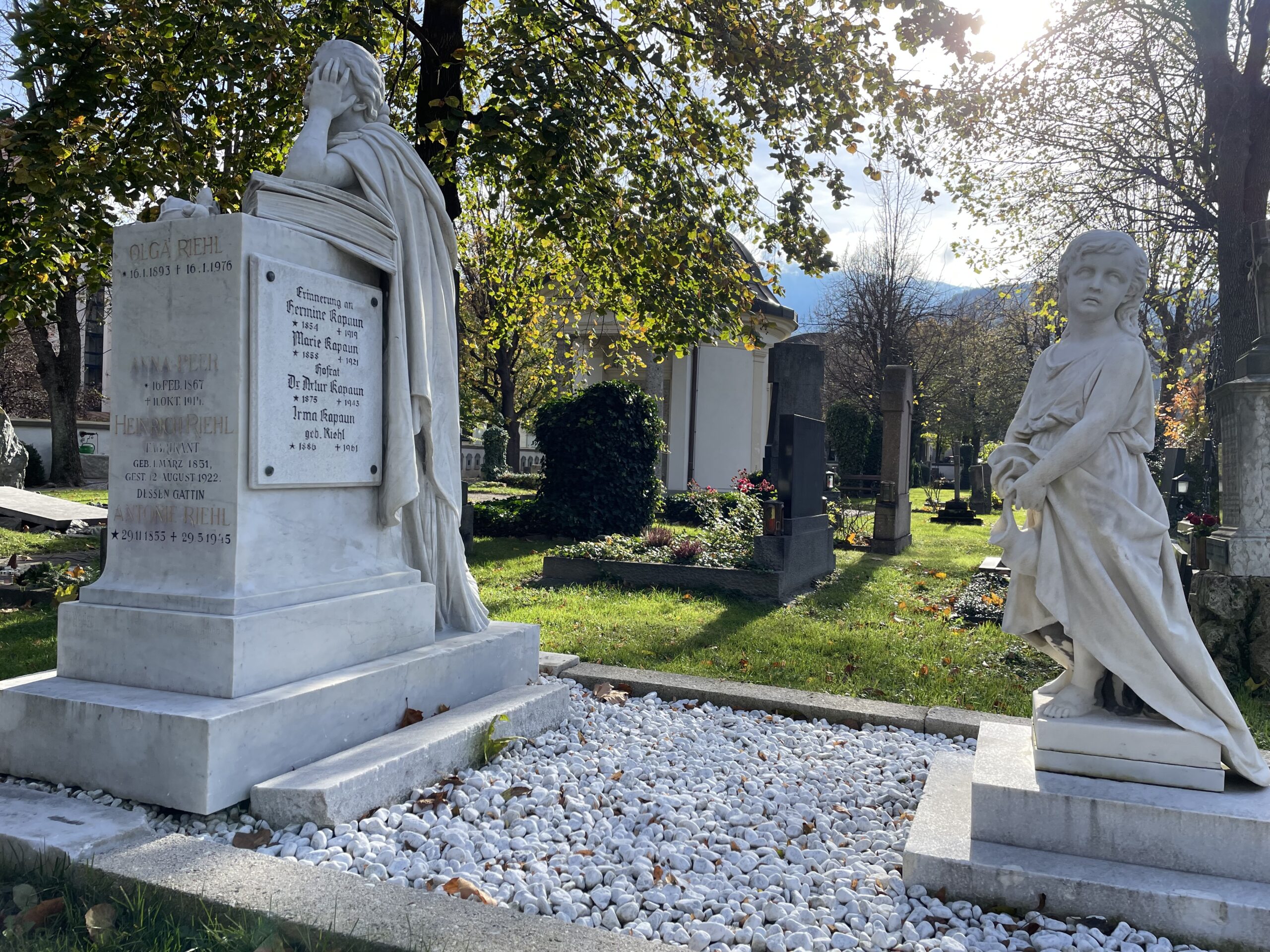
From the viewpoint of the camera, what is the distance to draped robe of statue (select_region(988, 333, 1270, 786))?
3113 mm

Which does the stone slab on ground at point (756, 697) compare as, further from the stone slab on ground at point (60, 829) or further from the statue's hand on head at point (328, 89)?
the statue's hand on head at point (328, 89)

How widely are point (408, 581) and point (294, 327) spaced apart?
57.7 inches

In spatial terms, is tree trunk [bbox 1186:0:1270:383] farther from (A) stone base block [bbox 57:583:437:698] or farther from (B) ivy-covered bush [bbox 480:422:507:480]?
(B) ivy-covered bush [bbox 480:422:507:480]

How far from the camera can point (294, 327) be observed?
13.1 ft

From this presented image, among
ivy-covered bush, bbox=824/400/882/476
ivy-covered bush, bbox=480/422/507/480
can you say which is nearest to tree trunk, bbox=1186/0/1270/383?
ivy-covered bush, bbox=824/400/882/476

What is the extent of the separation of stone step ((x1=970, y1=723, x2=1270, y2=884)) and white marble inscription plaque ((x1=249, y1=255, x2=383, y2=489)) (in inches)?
124

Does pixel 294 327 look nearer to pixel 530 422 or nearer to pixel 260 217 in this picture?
pixel 260 217

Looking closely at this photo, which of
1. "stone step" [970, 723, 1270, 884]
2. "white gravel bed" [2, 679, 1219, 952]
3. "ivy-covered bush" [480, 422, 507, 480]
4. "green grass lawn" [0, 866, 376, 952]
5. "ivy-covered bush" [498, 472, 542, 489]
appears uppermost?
"ivy-covered bush" [480, 422, 507, 480]

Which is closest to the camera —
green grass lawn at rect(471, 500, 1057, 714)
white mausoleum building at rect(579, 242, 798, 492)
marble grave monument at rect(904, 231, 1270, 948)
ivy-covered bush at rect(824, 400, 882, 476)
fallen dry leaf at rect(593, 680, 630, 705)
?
marble grave monument at rect(904, 231, 1270, 948)

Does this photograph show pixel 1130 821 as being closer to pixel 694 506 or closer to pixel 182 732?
pixel 182 732

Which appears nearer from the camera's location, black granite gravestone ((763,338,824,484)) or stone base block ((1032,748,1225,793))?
stone base block ((1032,748,1225,793))

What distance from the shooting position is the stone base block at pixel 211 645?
11.6 ft

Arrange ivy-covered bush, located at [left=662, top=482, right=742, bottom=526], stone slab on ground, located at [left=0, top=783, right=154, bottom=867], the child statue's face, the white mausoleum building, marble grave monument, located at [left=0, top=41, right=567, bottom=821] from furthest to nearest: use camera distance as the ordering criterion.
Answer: the white mausoleum building < ivy-covered bush, located at [left=662, top=482, right=742, bottom=526] < marble grave monument, located at [left=0, top=41, right=567, bottom=821] < the child statue's face < stone slab on ground, located at [left=0, top=783, right=154, bottom=867]

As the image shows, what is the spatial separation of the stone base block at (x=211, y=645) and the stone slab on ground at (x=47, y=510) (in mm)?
10292
